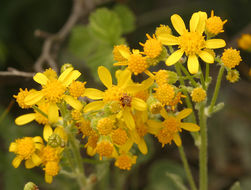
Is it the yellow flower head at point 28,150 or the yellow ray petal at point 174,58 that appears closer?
the yellow ray petal at point 174,58

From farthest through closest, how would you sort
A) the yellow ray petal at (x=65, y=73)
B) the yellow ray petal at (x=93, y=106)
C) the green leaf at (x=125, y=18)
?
the green leaf at (x=125, y=18), the yellow ray petal at (x=65, y=73), the yellow ray petal at (x=93, y=106)

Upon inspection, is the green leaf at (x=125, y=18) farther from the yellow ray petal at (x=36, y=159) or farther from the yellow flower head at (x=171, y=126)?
the yellow ray petal at (x=36, y=159)

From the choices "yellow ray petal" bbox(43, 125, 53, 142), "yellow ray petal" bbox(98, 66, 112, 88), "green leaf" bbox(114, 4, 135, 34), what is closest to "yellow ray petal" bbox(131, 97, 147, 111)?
"yellow ray petal" bbox(98, 66, 112, 88)

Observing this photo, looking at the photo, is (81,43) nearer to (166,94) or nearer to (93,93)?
(93,93)

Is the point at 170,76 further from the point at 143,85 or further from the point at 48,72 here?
the point at 48,72

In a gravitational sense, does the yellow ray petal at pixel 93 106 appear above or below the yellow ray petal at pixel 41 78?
below

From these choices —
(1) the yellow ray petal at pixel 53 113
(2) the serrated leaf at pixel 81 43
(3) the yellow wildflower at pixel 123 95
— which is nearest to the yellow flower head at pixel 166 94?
(3) the yellow wildflower at pixel 123 95

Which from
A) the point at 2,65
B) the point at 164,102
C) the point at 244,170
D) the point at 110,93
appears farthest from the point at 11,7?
the point at 244,170
